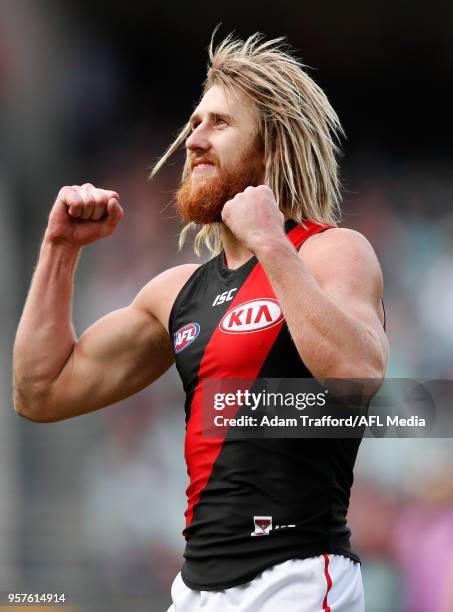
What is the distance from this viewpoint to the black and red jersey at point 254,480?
2535mm

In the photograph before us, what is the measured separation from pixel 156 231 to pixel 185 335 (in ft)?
14.4

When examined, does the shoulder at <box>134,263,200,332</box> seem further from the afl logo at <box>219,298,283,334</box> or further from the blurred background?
the blurred background

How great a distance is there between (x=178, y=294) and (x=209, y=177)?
391 millimetres

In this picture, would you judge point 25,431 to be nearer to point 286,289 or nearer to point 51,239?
point 51,239

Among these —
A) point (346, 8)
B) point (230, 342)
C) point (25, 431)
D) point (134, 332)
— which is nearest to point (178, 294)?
point (134, 332)

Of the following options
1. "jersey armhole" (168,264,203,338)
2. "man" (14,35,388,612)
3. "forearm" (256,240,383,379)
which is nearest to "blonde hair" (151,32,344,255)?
"man" (14,35,388,612)

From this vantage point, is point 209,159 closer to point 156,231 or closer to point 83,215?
point 83,215

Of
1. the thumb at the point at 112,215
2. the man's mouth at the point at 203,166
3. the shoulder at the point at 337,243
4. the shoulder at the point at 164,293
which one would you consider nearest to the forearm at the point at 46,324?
the thumb at the point at 112,215

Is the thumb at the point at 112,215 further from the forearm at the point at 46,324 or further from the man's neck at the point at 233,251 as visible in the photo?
the man's neck at the point at 233,251

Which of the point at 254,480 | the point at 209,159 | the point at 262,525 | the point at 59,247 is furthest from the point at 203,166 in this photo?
the point at 262,525

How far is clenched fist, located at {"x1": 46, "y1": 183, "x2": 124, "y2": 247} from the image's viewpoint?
3027 mm

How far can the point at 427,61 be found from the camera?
785cm

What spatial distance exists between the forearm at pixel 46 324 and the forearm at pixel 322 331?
40.3 inches

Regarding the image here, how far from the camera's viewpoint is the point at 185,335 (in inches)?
114
